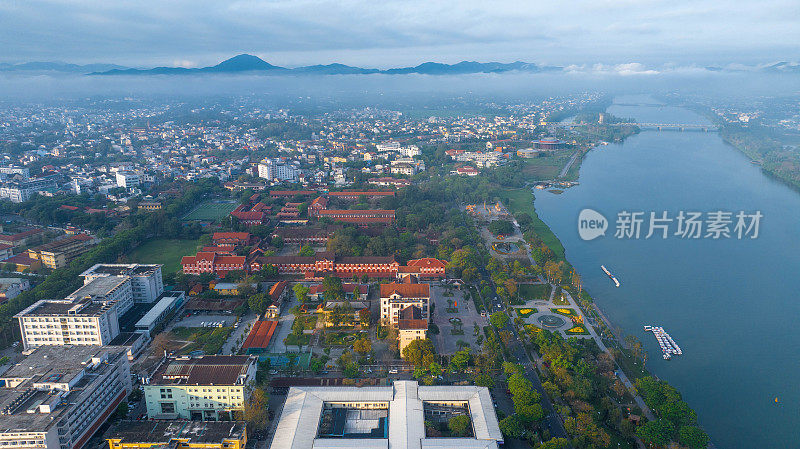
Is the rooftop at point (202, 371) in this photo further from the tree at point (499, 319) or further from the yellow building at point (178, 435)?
the tree at point (499, 319)

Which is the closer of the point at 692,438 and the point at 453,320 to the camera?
the point at 692,438

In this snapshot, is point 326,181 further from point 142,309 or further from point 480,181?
point 142,309

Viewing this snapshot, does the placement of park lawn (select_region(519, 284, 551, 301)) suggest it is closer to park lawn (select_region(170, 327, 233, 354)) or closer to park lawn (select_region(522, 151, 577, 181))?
park lawn (select_region(170, 327, 233, 354))

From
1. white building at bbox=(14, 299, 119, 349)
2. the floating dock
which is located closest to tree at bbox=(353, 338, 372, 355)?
white building at bbox=(14, 299, 119, 349)

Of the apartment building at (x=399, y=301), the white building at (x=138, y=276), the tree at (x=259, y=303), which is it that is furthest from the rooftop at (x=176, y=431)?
the white building at (x=138, y=276)

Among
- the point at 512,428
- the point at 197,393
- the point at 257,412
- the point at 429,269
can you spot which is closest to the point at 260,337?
the point at 197,393

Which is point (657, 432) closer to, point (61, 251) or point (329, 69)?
point (61, 251)
